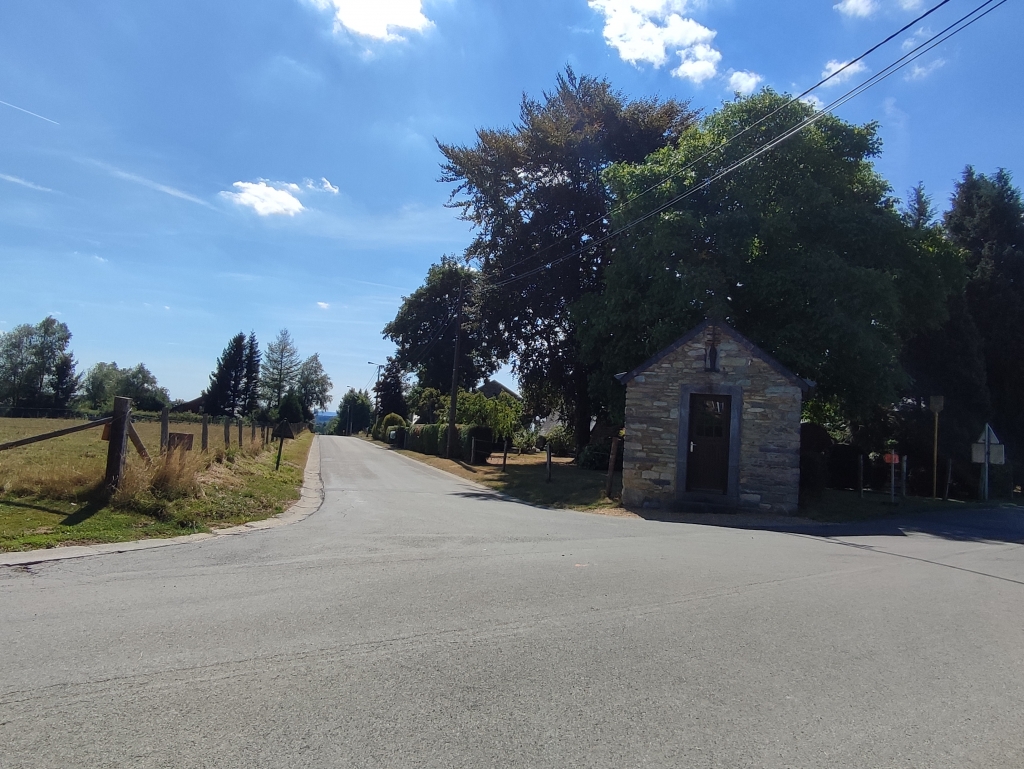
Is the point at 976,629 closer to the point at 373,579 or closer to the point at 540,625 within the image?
the point at 540,625

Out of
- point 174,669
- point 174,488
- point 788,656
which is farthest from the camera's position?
point 174,488

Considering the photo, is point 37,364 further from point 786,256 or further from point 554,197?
point 786,256

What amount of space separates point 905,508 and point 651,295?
9379 mm

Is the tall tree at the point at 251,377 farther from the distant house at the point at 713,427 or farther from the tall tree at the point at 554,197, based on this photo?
the distant house at the point at 713,427

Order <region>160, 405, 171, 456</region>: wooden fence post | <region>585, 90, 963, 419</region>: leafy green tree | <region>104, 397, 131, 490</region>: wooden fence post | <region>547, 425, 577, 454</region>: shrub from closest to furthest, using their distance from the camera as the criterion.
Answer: <region>104, 397, 131, 490</region>: wooden fence post, <region>160, 405, 171, 456</region>: wooden fence post, <region>585, 90, 963, 419</region>: leafy green tree, <region>547, 425, 577, 454</region>: shrub

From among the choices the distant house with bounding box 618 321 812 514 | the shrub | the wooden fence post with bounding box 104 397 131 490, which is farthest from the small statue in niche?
the shrub

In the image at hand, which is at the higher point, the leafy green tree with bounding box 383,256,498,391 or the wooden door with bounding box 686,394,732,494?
the leafy green tree with bounding box 383,256,498,391

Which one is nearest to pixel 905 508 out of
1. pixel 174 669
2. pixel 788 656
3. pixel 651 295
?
pixel 651 295

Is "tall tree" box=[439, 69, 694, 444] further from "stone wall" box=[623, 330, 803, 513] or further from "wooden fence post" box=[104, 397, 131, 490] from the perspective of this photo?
"wooden fence post" box=[104, 397, 131, 490]

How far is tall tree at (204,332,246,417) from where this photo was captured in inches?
3285

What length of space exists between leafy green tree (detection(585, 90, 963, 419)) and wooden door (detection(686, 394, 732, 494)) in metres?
3.72

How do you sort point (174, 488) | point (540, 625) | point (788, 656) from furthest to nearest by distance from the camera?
1. point (174, 488)
2. point (540, 625)
3. point (788, 656)

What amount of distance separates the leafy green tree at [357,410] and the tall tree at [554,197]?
79.6 m

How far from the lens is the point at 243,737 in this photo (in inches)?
133
